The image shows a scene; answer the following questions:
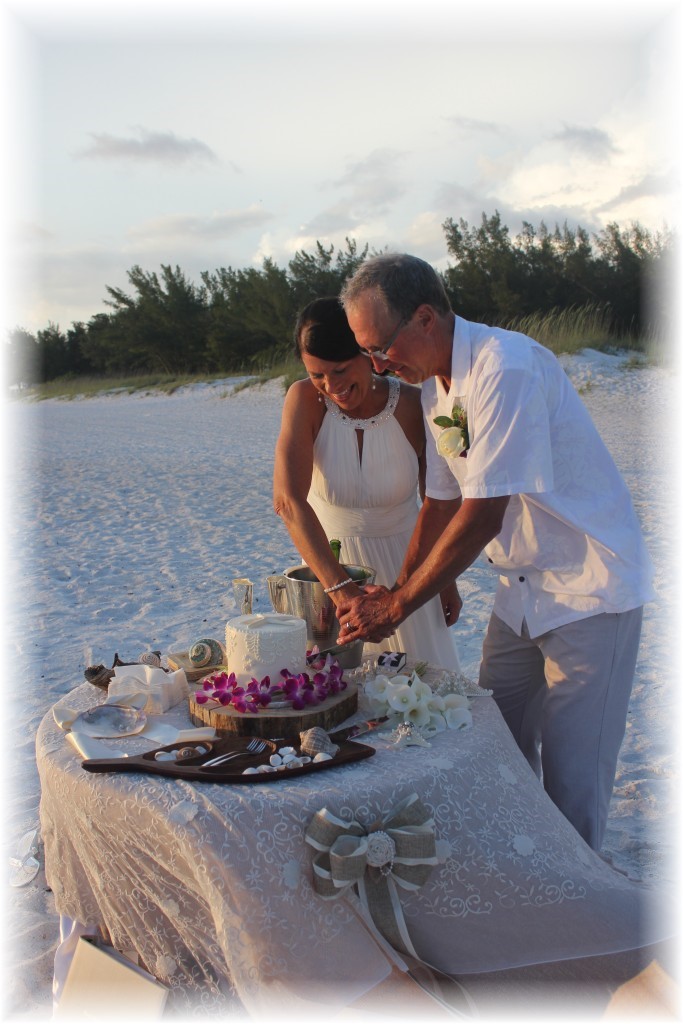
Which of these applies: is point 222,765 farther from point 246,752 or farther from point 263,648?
point 263,648

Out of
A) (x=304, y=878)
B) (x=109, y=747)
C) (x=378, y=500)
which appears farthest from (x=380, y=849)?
(x=378, y=500)

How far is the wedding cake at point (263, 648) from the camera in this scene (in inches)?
82.9

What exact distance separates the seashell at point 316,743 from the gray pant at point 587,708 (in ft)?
2.57

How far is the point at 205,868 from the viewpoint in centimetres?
167

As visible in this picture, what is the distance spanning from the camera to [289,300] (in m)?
27.3

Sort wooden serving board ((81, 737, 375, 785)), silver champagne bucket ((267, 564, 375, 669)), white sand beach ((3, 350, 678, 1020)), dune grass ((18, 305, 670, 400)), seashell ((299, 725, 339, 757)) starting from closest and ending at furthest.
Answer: wooden serving board ((81, 737, 375, 785)) → seashell ((299, 725, 339, 757)) → silver champagne bucket ((267, 564, 375, 669)) → white sand beach ((3, 350, 678, 1020)) → dune grass ((18, 305, 670, 400))

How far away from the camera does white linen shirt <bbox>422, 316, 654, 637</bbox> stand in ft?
7.00

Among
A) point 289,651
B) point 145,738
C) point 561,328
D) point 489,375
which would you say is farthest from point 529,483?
point 561,328

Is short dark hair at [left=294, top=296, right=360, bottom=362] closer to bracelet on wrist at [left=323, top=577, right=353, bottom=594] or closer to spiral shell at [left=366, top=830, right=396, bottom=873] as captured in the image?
bracelet on wrist at [left=323, top=577, right=353, bottom=594]

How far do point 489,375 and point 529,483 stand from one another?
290mm

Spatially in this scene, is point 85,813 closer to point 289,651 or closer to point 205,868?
point 205,868

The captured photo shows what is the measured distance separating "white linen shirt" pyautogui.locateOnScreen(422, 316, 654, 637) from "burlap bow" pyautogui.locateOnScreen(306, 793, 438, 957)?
2.64ft

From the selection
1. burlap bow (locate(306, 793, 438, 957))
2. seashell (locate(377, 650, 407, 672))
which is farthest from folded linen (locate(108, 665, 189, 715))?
burlap bow (locate(306, 793, 438, 957))

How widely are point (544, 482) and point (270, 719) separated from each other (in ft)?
2.89
